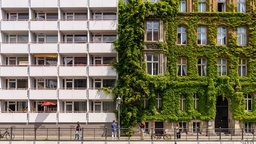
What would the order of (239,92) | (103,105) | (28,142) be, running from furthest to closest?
(103,105), (239,92), (28,142)

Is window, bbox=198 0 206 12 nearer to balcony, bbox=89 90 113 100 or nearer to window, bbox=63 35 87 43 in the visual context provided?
window, bbox=63 35 87 43

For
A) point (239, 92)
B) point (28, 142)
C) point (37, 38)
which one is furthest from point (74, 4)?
point (239, 92)

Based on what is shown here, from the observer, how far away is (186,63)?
153ft

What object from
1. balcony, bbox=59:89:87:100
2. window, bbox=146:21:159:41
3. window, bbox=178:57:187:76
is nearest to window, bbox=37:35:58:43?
balcony, bbox=59:89:87:100

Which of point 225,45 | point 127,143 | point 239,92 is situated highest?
point 225,45

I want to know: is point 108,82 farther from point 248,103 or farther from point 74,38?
point 248,103

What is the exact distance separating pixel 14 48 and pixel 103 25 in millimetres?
11709

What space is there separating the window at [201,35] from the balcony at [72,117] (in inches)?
663

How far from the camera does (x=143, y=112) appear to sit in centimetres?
4569

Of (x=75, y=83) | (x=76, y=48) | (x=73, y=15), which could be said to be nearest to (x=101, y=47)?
(x=76, y=48)

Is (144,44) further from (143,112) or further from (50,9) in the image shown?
(50,9)

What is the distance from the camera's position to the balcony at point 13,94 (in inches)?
1871

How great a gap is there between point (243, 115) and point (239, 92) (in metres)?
2.83

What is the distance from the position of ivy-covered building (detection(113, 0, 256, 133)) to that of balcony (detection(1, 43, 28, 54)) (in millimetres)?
12120
